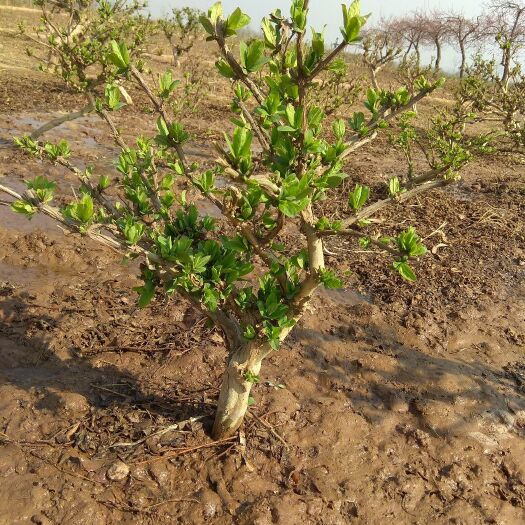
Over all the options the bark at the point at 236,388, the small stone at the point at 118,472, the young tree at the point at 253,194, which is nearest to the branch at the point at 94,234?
the young tree at the point at 253,194

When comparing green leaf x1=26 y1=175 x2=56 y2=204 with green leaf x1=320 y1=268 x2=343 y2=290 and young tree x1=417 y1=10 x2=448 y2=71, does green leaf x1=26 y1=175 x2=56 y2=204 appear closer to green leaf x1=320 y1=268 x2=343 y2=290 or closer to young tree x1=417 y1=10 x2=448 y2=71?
green leaf x1=320 y1=268 x2=343 y2=290

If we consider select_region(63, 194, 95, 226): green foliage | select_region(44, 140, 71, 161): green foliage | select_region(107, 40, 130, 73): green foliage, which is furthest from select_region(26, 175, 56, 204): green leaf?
select_region(107, 40, 130, 73): green foliage

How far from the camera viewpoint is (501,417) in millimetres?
3586

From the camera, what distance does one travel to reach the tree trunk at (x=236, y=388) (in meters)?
2.66

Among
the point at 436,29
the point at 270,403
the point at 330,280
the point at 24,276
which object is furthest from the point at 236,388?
the point at 436,29

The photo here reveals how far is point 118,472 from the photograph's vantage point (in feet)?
9.05

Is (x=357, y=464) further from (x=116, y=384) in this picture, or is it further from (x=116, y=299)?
(x=116, y=299)

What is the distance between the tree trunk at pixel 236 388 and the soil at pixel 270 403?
150mm

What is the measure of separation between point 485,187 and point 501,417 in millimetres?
6025

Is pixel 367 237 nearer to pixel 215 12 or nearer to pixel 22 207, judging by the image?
pixel 215 12

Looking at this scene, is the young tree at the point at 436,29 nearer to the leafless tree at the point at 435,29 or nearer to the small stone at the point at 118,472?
the leafless tree at the point at 435,29

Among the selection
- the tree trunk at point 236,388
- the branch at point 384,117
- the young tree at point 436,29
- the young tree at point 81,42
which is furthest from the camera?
the young tree at point 436,29

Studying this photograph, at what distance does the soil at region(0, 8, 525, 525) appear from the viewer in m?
2.73

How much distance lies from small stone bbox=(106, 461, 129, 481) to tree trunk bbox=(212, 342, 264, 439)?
56 centimetres
